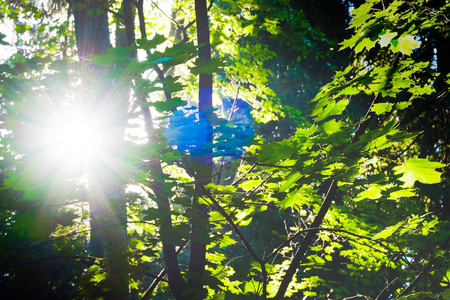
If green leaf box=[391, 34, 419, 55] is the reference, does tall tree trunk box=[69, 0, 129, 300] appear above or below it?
below

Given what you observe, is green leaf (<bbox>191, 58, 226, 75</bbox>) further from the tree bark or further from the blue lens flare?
the blue lens flare

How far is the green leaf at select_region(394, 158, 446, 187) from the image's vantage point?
1.34 m

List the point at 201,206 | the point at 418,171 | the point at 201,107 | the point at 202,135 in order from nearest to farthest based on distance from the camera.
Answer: the point at 418,171, the point at 202,135, the point at 201,206, the point at 201,107

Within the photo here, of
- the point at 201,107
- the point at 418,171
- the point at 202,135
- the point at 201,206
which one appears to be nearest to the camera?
the point at 418,171

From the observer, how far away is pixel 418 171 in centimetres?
140

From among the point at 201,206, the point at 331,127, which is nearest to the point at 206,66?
the point at 331,127

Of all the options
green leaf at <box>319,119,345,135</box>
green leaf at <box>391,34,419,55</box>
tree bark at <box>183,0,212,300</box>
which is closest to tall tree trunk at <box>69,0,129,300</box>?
tree bark at <box>183,0,212,300</box>

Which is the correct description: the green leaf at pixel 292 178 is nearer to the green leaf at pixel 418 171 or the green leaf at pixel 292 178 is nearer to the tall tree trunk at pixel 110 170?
the green leaf at pixel 418 171

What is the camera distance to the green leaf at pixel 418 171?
134 cm

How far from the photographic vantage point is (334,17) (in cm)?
844

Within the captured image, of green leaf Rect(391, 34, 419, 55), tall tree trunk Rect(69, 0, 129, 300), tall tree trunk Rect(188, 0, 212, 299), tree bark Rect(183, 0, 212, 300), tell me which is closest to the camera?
tall tree trunk Rect(69, 0, 129, 300)

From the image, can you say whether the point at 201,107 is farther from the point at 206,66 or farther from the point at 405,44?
the point at 405,44

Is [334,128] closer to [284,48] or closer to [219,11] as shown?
[219,11]

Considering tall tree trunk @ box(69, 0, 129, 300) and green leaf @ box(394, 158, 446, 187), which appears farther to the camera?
tall tree trunk @ box(69, 0, 129, 300)
